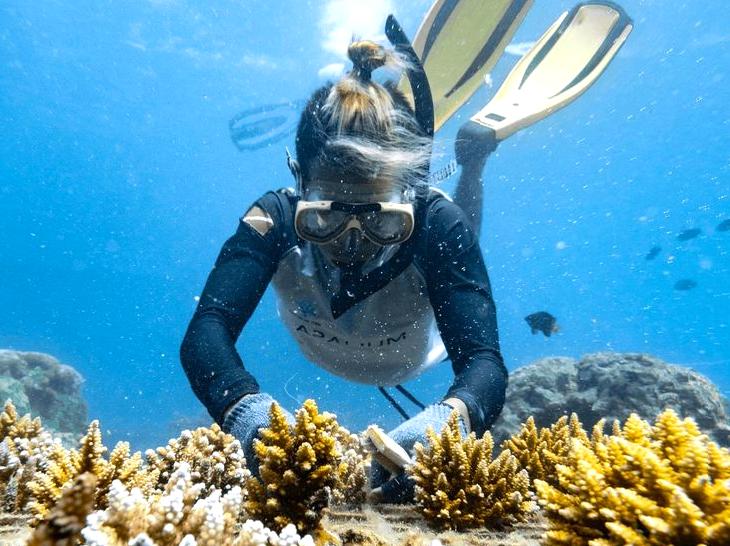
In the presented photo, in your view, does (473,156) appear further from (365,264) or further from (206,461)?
(206,461)

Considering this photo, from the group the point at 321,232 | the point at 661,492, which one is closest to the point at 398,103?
the point at 321,232

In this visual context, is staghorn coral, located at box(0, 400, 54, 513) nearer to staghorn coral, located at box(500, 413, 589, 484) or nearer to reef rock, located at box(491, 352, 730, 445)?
staghorn coral, located at box(500, 413, 589, 484)

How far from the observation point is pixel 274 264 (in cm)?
402

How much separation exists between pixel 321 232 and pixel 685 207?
105 m

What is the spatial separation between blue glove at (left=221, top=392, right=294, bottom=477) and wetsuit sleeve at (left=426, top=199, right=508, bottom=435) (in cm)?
126

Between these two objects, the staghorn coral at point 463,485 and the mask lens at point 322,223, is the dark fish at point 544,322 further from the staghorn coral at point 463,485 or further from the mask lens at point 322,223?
the staghorn coral at point 463,485

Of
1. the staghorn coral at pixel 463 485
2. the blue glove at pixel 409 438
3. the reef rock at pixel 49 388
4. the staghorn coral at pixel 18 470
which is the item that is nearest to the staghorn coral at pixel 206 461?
the staghorn coral at pixel 18 470

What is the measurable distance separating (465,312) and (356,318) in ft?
4.09

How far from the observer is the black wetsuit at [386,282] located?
2.98 meters

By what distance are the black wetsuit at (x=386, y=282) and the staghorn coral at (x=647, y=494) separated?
130 cm

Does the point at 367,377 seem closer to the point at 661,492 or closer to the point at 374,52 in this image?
the point at 374,52

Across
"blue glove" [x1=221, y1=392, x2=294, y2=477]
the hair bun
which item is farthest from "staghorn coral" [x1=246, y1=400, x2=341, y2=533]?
the hair bun

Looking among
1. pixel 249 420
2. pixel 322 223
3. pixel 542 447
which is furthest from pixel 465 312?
pixel 249 420

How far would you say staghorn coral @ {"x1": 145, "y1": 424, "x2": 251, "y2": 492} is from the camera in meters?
Result: 2.72
